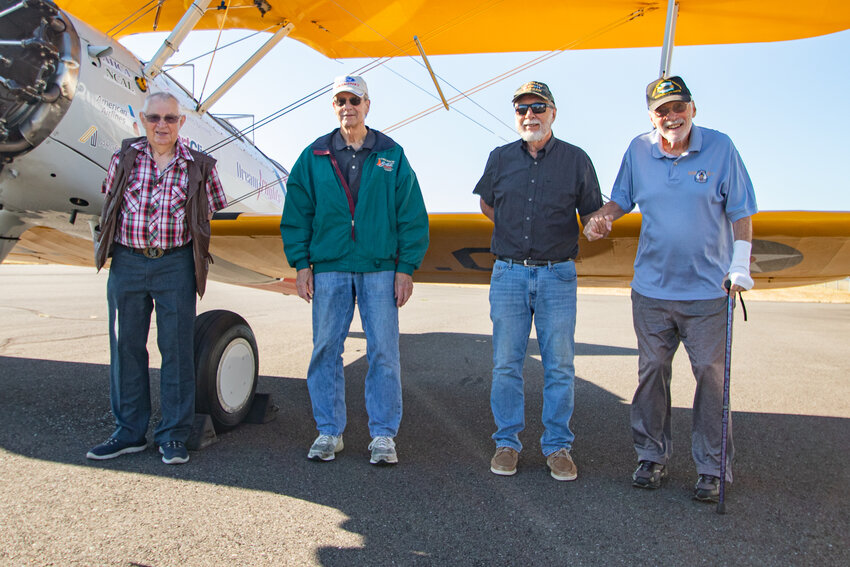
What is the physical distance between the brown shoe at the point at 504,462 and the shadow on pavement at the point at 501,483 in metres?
0.04

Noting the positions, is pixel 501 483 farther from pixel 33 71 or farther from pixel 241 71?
pixel 241 71

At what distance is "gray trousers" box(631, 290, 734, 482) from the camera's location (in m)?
2.38

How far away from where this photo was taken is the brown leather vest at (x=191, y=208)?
2.57m

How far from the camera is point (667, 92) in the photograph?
2.37m

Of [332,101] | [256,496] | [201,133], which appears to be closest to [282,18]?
[201,133]

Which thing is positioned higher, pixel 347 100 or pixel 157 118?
pixel 347 100

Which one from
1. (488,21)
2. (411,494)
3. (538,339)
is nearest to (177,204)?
(411,494)

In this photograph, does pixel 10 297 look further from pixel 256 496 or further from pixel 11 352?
pixel 256 496

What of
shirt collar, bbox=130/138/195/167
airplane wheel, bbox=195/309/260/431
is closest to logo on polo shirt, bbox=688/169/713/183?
shirt collar, bbox=130/138/195/167

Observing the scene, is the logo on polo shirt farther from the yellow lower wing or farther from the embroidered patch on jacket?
the embroidered patch on jacket


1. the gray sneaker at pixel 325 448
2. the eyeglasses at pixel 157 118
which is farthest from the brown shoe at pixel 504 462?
the eyeglasses at pixel 157 118

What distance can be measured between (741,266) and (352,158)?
1.76 meters

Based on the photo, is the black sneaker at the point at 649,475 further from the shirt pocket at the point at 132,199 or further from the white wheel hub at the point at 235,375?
the shirt pocket at the point at 132,199

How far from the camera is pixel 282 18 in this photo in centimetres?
483
